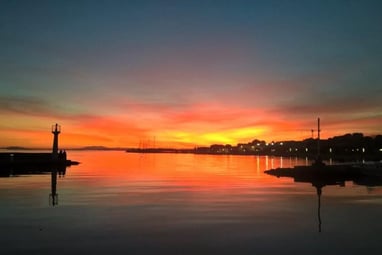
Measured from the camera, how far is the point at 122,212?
25.1 m

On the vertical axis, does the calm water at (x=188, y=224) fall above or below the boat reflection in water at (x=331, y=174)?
below

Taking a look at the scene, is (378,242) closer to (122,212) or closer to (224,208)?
(224,208)

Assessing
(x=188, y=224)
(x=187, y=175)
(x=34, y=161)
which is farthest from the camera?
(x=34, y=161)

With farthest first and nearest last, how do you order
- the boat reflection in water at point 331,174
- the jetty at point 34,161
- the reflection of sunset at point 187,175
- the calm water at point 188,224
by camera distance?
the jetty at point 34,161 < the boat reflection in water at point 331,174 < the reflection of sunset at point 187,175 < the calm water at point 188,224

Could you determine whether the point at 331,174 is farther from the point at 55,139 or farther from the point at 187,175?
the point at 55,139

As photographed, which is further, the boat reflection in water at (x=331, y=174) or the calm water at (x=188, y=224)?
the boat reflection in water at (x=331, y=174)

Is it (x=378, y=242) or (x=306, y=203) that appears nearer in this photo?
(x=378, y=242)

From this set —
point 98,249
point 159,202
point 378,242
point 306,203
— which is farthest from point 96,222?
point 306,203

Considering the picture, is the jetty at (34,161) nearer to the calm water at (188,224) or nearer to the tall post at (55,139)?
the tall post at (55,139)

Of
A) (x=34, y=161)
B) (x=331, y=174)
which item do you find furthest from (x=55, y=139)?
(x=331, y=174)

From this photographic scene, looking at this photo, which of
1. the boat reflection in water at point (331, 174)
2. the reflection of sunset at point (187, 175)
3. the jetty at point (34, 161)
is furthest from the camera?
the jetty at point (34, 161)

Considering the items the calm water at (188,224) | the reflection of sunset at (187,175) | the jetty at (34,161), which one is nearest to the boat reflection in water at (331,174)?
the reflection of sunset at (187,175)

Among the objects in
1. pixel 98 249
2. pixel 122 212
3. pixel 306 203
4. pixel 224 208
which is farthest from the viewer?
pixel 306 203

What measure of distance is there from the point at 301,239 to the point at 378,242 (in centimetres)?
311
